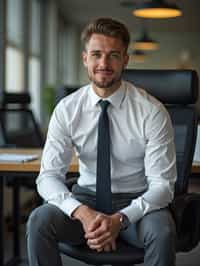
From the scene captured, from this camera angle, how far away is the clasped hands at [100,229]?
1.92 meters

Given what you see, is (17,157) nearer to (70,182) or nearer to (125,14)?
(70,182)

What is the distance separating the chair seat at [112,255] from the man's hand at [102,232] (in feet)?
0.10

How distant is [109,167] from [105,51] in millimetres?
453

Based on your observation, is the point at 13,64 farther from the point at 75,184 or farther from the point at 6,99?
the point at 75,184

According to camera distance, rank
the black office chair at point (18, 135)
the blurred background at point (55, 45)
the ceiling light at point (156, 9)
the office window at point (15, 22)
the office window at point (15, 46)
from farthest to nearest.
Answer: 1. the office window at point (15, 22)
2. the office window at point (15, 46)
3. the blurred background at point (55, 45)
4. the ceiling light at point (156, 9)
5. the black office chair at point (18, 135)

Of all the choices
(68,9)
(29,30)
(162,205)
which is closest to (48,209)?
(162,205)

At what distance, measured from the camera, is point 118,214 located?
1979 millimetres

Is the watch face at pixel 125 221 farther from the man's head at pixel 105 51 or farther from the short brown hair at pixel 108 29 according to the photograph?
the short brown hair at pixel 108 29

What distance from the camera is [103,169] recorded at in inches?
83.6

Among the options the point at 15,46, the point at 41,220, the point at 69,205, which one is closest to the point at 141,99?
the point at 69,205

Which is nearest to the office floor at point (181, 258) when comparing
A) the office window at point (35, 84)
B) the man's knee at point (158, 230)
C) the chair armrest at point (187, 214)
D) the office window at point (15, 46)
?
the chair armrest at point (187, 214)

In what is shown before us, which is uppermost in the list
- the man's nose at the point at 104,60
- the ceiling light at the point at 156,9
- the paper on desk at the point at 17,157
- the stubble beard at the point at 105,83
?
the ceiling light at the point at 156,9

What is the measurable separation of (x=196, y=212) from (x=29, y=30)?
6.04 m

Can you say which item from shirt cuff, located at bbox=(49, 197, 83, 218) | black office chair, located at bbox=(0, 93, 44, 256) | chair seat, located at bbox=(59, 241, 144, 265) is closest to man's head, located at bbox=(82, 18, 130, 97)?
shirt cuff, located at bbox=(49, 197, 83, 218)
